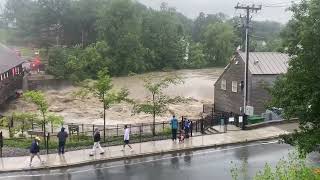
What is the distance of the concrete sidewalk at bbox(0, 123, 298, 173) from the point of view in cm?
2314

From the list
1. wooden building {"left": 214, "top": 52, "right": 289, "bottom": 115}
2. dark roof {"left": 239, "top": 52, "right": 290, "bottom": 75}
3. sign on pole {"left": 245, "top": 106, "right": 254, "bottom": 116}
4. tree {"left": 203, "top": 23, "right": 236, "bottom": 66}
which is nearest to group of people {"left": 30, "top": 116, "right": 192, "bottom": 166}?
sign on pole {"left": 245, "top": 106, "right": 254, "bottom": 116}

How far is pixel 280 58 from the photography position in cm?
3912

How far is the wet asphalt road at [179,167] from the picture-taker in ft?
70.1

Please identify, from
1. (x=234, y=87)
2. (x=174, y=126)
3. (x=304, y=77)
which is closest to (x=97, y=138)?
(x=174, y=126)

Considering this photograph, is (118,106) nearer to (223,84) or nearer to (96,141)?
(223,84)

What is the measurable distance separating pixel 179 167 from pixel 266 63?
17.4 metres

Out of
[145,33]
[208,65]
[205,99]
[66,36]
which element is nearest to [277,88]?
[205,99]

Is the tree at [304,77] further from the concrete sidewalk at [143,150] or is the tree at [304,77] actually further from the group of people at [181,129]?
the group of people at [181,129]

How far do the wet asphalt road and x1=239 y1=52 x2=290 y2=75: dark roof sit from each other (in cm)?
1094

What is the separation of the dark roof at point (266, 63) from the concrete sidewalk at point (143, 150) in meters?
6.23

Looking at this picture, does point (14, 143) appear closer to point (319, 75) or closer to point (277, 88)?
point (277, 88)

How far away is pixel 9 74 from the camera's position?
58.8 meters

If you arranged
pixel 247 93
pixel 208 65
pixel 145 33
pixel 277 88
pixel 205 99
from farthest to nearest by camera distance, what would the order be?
pixel 208 65, pixel 145 33, pixel 205 99, pixel 247 93, pixel 277 88

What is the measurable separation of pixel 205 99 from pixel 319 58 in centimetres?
4510
